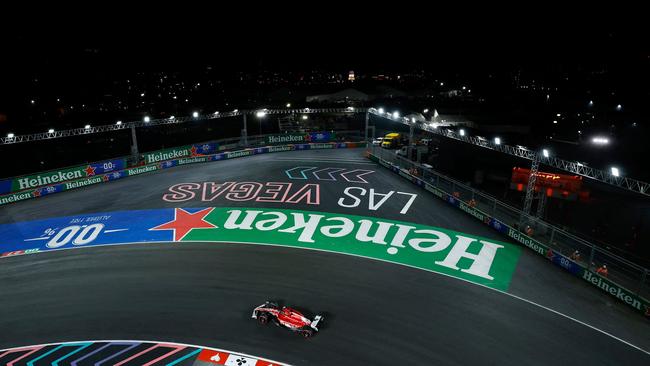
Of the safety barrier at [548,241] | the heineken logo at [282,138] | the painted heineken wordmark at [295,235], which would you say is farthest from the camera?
the heineken logo at [282,138]

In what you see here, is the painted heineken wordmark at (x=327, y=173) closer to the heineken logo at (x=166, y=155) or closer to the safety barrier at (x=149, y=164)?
the safety barrier at (x=149, y=164)

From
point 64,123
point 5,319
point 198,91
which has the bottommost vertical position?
point 5,319

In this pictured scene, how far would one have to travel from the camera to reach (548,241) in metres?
17.7

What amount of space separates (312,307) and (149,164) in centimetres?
2649

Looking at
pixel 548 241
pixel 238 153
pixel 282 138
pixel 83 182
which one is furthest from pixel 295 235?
pixel 282 138

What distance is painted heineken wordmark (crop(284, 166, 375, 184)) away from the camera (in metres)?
30.2

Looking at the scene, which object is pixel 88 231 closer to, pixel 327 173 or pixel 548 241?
pixel 327 173

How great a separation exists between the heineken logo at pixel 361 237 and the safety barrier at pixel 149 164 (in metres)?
11.8

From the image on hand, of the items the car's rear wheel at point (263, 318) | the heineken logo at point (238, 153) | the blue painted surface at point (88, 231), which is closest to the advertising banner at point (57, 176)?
the blue painted surface at point (88, 231)

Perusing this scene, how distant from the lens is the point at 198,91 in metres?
67.7

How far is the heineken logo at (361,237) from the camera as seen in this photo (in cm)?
1659

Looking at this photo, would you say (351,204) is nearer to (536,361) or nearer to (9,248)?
(536,361)

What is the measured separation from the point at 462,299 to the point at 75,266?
55.7 feet

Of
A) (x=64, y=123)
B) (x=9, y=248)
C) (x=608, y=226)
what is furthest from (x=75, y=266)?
(x=64, y=123)
